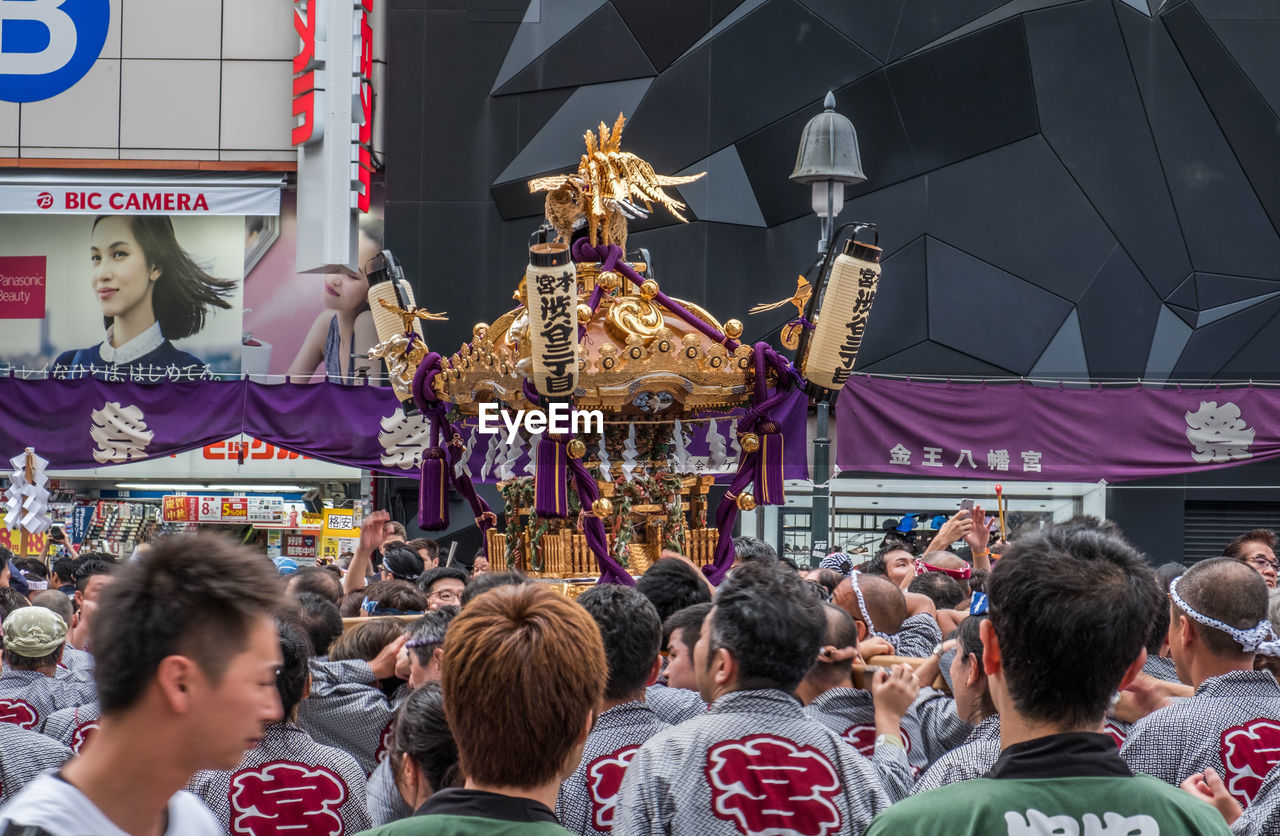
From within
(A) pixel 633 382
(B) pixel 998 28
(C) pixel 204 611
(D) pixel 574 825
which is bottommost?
(D) pixel 574 825

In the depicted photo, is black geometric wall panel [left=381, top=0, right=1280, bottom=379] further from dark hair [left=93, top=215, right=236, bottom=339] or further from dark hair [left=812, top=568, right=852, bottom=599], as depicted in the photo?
dark hair [left=812, top=568, right=852, bottom=599]

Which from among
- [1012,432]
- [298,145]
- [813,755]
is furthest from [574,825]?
[298,145]

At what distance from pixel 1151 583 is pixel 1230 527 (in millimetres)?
13492

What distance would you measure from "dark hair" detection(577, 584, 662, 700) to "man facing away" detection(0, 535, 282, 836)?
1469 mm

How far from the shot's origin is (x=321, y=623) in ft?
14.4

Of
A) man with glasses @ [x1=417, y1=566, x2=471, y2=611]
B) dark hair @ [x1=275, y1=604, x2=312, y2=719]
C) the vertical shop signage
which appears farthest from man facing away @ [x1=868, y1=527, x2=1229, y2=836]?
the vertical shop signage

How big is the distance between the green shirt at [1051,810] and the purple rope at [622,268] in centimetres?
601

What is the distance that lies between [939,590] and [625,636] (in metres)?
3.15

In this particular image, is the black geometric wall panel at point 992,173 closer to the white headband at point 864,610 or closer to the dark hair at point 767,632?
the white headband at point 864,610

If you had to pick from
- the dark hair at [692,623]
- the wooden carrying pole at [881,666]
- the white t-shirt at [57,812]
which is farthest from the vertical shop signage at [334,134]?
the white t-shirt at [57,812]

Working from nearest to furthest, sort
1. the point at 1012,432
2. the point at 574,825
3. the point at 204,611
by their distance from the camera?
the point at 204,611
the point at 574,825
the point at 1012,432

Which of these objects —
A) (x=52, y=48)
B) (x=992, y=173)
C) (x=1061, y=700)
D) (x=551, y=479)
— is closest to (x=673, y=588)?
(x=1061, y=700)

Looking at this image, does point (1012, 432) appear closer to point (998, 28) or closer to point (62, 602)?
point (998, 28)

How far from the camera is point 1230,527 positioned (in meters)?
14.5
